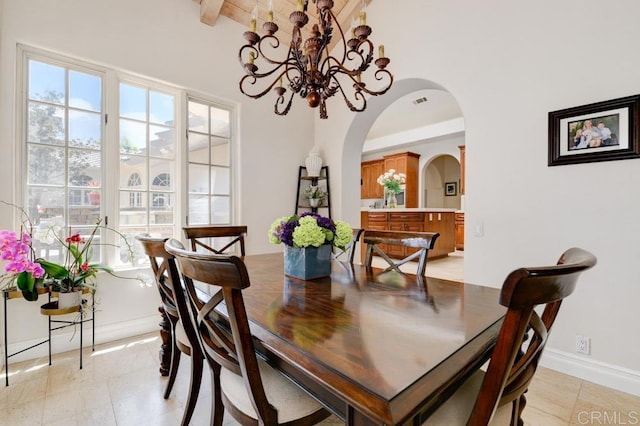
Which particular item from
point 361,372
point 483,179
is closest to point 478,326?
point 361,372

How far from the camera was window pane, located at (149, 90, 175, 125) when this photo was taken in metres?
2.79

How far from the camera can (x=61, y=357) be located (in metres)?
2.20

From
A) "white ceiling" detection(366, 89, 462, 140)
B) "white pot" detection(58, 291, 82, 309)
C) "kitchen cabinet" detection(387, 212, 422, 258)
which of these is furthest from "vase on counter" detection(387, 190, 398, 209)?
"white pot" detection(58, 291, 82, 309)

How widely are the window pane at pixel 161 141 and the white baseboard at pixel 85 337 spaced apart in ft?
5.15

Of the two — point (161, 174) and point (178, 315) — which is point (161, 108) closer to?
point (161, 174)

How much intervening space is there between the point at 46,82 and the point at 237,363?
2.76 metres

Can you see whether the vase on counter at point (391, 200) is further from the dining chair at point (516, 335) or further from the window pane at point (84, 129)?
the dining chair at point (516, 335)

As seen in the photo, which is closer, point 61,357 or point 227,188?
point 61,357

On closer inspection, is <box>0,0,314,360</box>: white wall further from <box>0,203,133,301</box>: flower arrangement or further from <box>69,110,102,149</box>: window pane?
<box>69,110,102,149</box>: window pane

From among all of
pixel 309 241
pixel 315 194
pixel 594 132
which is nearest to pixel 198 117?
pixel 315 194

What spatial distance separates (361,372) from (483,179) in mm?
2306

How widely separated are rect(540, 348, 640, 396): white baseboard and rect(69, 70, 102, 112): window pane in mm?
4126

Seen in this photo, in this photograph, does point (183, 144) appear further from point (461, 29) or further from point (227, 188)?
point (461, 29)

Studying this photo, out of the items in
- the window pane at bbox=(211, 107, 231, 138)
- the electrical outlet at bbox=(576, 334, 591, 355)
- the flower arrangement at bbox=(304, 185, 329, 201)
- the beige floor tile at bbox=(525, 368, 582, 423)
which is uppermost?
the window pane at bbox=(211, 107, 231, 138)
